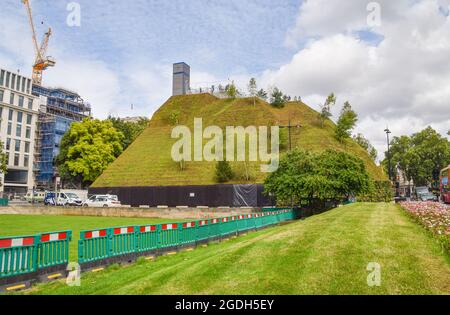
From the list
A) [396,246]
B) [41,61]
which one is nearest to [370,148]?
[396,246]

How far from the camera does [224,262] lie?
28.3 ft

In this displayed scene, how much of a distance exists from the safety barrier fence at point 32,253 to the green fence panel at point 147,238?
275cm

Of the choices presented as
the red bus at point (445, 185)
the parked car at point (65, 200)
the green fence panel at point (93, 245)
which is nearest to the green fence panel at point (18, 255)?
the green fence panel at point (93, 245)

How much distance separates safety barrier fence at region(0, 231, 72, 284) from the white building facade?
7917 cm

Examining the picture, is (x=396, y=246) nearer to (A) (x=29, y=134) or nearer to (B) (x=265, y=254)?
(B) (x=265, y=254)

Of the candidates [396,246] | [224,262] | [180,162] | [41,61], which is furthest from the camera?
[41,61]

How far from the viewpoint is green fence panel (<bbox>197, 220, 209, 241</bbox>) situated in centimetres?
1564

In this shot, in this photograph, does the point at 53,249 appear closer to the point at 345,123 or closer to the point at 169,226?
the point at 169,226

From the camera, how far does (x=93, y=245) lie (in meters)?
10.4

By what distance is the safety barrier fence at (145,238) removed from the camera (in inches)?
406

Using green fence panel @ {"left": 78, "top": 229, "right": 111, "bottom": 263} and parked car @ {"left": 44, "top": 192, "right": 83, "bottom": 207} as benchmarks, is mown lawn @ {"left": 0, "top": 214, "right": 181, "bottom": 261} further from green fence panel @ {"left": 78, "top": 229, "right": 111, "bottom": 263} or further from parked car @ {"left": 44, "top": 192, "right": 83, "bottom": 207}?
parked car @ {"left": 44, "top": 192, "right": 83, "bottom": 207}

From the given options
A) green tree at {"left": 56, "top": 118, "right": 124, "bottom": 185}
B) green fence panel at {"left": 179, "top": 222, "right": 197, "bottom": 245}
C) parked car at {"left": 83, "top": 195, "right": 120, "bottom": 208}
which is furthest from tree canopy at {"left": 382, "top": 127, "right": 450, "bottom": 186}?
green fence panel at {"left": 179, "top": 222, "right": 197, "bottom": 245}

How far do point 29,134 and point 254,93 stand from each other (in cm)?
5238
